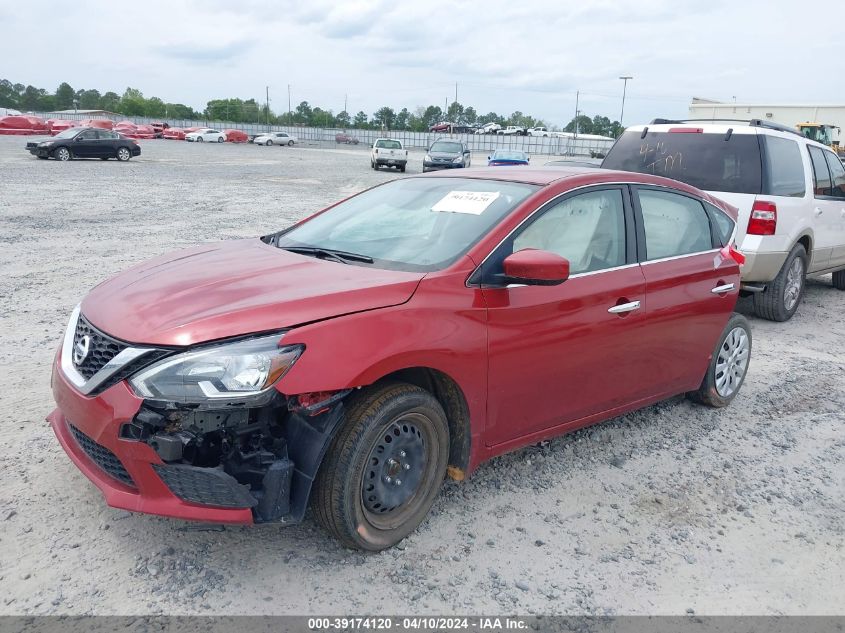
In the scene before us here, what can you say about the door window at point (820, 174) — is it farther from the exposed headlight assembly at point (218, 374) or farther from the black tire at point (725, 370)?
the exposed headlight assembly at point (218, 374)

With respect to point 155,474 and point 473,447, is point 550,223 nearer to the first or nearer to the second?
point 473,447

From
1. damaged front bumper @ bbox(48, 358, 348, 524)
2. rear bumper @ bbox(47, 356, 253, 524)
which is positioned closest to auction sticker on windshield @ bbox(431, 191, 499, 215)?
damaged front bumper @ bbox(48, 358, 348, 524)

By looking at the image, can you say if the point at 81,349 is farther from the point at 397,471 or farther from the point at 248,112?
the point at 248,112

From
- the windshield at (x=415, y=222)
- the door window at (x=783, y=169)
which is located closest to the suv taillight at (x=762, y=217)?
the door window at (x=783, y=169)

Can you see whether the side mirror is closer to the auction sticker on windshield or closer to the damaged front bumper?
the auction sticker on windshield


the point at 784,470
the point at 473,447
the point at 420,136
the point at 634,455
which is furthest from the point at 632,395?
the point at 420,136

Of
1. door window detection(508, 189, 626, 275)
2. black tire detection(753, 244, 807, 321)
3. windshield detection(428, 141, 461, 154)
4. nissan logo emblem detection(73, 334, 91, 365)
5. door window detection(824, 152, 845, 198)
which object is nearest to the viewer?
nissan logo emblem detection(73, 334, 91, 365)

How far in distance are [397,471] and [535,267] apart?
1.12 metres

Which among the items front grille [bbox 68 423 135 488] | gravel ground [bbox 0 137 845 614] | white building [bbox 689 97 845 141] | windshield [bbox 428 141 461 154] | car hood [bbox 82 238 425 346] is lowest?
gravel ground [bbox 0 137 845 614]

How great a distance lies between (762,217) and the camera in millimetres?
6852

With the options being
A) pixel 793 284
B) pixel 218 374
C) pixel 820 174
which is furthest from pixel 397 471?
pixel 820 174

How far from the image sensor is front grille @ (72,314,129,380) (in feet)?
9.20

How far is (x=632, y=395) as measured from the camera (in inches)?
164

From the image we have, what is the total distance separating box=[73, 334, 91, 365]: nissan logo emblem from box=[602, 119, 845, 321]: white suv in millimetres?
6087
